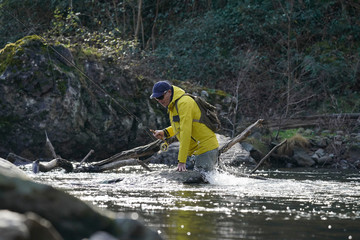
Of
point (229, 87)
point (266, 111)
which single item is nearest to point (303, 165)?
point (266, 111)

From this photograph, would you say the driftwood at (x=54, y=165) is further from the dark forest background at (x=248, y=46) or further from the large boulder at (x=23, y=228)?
the large boulder at (x=23, y=228)

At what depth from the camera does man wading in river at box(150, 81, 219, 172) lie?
9016 millimetres

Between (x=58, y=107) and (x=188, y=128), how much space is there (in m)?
6.80

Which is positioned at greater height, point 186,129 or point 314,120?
point 314,120

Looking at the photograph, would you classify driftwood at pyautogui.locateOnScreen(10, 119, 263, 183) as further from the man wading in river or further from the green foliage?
the green foliage

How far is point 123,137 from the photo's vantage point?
52.7 ft

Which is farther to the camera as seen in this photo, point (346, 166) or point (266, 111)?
point (266, 111)

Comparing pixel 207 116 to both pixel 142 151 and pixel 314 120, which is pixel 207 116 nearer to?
pixel 142 151

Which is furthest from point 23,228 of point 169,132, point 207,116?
point 169,132

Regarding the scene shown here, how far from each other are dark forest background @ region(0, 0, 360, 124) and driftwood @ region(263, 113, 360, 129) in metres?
0.32

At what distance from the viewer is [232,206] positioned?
643 cm

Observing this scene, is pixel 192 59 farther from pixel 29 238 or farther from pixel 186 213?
pixel 29 238

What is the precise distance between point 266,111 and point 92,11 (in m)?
9.67

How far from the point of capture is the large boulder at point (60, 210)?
353 cm
